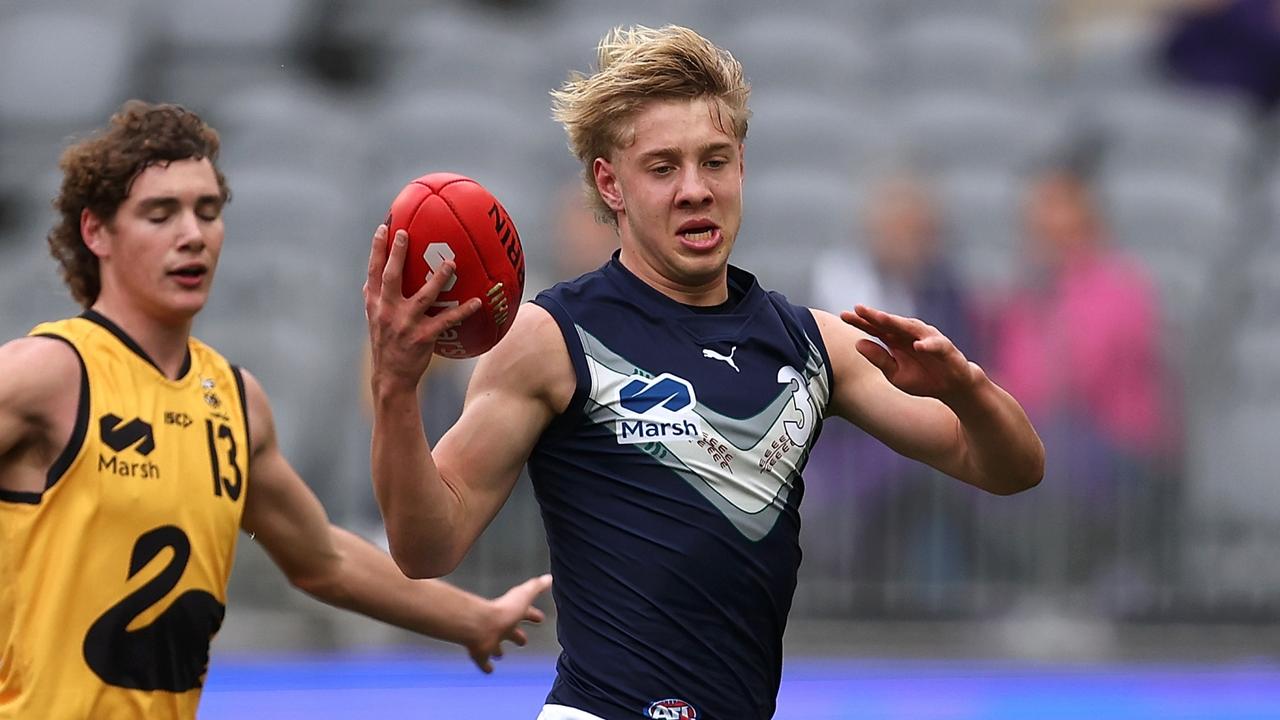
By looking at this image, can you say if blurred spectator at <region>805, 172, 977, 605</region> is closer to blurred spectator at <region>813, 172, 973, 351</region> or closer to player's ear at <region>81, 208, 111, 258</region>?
blurred spectator at <region>813, 172, 973, 351</region>

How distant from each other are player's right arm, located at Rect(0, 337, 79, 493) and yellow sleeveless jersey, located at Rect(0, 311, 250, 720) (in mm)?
28

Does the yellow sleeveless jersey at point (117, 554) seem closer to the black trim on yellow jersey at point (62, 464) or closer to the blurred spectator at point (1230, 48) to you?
the black trim on yellow jersey at point (62, 464)

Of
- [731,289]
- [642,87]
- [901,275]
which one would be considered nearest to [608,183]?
[642,87]

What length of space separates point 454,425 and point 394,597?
53.7 inches

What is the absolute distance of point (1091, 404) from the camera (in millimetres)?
9922

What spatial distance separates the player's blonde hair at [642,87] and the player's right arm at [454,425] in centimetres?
44

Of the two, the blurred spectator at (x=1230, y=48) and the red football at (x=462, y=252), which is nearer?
the red football at (x=462, y=252)

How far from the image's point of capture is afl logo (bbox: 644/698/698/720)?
4090 millimetres

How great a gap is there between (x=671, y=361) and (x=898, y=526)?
5924 millimetres

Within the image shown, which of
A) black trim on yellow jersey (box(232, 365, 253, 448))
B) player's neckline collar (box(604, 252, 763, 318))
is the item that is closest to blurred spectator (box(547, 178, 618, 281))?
black trim on yellow jersey (box(232, 365, 253, 448))

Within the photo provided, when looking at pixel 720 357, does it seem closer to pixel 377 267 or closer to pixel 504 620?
pixel 377 267

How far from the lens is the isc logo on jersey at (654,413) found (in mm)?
4176

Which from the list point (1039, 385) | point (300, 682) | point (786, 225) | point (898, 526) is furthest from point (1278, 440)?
point (300, 682)

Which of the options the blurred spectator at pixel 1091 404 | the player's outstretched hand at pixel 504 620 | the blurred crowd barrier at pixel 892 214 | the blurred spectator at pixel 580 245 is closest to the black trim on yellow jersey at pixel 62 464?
the player's outstretched hand at pixel 504 620
